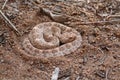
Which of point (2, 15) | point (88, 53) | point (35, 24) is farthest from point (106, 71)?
point (2, 15)

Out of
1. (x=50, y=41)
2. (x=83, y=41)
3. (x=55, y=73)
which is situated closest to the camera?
(x=55, y=73)

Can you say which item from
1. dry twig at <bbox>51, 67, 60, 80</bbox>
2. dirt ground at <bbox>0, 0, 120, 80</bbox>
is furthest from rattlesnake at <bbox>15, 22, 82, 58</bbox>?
dry twig at <bbox>51, 67, 60, 80</bbox>

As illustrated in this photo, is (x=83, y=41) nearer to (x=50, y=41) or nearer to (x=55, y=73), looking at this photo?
(x=50, y=41)

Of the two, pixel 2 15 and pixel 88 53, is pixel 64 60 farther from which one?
pixel 2 15

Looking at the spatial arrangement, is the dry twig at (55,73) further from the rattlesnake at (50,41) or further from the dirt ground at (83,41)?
the rattlesnake at (50,41)

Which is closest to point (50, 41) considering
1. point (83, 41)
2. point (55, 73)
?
point (83, 41)

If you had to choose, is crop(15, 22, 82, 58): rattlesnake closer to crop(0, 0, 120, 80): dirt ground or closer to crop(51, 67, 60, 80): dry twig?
crop(0, 0, 120, 80): dirt ground
